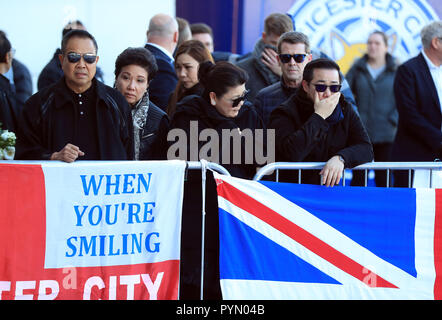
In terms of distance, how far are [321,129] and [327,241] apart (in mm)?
730

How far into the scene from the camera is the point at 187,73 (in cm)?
670

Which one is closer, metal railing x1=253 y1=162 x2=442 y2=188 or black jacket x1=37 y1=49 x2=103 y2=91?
metal railing x1=253 y1=162 x2=442 y2=188

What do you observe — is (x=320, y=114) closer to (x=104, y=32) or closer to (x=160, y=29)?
(x=160, y=29)

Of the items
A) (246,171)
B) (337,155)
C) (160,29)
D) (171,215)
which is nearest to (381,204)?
(337,155)

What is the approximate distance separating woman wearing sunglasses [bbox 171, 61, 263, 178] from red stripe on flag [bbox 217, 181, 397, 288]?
0.38 metres

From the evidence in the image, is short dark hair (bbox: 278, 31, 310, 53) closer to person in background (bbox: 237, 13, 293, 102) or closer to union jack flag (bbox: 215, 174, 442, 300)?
person in background (bbox: 237, 13, 293, 102)

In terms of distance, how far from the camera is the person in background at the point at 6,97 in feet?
24.3

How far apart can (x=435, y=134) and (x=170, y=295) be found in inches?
135

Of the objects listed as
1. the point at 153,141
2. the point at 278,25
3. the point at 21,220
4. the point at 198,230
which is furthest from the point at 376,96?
the point at 21,220

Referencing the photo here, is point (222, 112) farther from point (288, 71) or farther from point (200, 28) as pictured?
point (200, 28)

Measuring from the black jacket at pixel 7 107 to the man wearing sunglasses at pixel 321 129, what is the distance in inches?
110

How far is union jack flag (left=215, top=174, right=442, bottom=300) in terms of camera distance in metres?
5.25

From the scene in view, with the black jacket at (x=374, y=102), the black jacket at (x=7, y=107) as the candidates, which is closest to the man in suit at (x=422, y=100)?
the black jacket at (x=374, y=102)

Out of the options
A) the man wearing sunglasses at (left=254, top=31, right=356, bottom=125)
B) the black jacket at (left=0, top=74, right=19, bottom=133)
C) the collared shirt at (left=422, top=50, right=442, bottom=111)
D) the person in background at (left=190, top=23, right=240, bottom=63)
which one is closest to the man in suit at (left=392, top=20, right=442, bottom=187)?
the collared shirt at (left=422, top=50, right=442, bottom=111)
